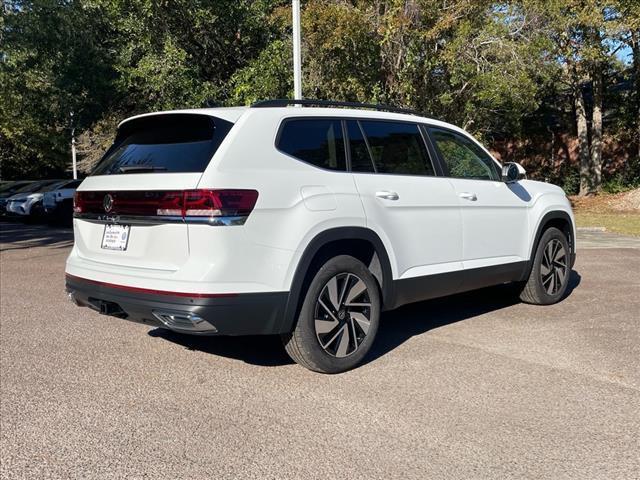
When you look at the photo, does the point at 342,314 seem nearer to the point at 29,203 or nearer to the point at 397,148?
the point at 397,148

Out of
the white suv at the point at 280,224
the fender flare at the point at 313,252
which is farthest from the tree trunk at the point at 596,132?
the fender flare at the point at 313,252

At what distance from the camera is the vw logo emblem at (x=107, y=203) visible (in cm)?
429

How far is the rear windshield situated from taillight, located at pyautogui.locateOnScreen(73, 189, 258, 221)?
0.19 m

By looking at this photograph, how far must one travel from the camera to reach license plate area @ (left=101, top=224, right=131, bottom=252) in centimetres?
417

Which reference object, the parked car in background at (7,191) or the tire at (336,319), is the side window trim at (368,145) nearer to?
the tire at (336,319)

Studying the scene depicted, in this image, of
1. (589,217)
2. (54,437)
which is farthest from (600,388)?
(589,217)

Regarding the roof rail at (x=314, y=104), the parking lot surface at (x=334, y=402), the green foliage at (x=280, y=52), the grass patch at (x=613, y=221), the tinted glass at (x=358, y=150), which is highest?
the green foliage at (x=280, y=52)

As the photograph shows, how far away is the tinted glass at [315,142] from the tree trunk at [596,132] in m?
20.7

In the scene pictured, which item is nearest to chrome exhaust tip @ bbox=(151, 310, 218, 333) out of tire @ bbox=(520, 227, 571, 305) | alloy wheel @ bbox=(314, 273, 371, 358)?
alloy wheel @ bbox=(314, 273, 371, 358)

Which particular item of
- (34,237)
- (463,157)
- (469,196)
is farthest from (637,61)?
(34,237)

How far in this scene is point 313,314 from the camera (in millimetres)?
4211

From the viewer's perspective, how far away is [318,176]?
425 centimetres

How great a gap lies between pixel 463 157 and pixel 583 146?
68.1ft

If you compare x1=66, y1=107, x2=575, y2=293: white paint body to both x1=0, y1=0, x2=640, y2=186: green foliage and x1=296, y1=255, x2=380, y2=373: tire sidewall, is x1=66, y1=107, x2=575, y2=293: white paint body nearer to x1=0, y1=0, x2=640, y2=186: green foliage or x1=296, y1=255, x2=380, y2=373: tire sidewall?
x1=296, y1=255, x2=380, y2=373: tire sidewall
